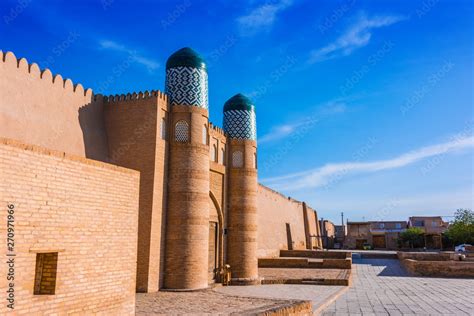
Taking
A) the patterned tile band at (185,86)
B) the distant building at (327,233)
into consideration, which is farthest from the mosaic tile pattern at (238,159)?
the distant building at (327,233)

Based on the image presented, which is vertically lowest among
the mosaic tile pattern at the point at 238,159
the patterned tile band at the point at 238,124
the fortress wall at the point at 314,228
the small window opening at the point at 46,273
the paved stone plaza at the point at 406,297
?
the paved stone plaza at the point at 406,297

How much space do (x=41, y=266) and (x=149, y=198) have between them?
20.1 feet

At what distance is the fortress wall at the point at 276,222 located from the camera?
23.6 meters

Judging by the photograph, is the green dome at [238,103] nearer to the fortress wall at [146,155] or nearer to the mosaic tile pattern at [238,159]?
the mosaic tile pattern at [238,159]

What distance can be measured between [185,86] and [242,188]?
487 centimetres

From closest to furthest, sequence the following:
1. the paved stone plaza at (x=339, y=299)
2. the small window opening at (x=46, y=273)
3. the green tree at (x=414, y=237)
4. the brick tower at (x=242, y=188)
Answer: the small window opening at (x=46, y=273), the paved stone plaza at (x=339, y=299), the brick tower at (x=242, y=188), the green tree at (x=414, y=237)

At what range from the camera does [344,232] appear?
51.4 meters

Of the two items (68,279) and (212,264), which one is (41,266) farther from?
(212,264)

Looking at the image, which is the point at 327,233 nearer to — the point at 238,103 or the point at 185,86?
the point at 238,103

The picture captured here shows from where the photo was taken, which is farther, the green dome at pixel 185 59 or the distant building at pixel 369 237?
the distant building at pixel 369 237

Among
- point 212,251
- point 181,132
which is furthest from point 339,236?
point 181,132

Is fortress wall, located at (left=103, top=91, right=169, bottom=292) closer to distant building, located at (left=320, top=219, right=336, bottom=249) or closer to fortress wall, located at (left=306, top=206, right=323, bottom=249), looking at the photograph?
fortress wall, located at (left=306, top=206, right=323, bottom=249)

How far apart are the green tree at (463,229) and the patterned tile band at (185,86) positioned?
1212 inches

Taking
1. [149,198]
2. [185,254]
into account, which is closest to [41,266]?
[149,198]
